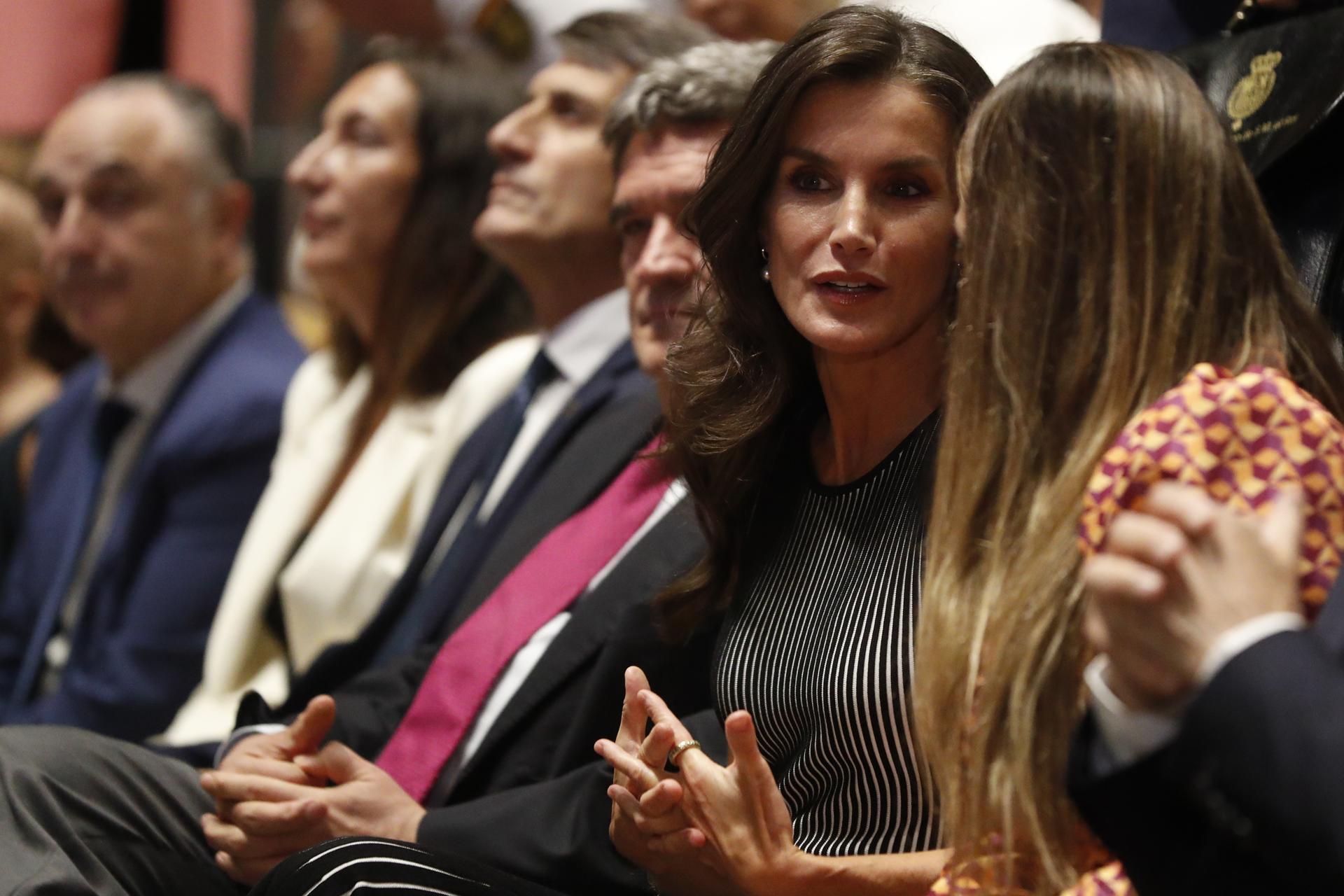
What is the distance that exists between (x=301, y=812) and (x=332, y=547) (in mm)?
1041

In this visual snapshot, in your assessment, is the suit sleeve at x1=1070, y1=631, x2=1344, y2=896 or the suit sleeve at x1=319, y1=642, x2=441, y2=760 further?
the suit sleeve at x1=319, y1=642, x2=441, y2=760

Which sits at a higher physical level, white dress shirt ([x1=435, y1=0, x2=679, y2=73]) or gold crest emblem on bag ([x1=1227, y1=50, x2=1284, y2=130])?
gold crest emblem on bag ([x1=1227, y1=50, x2=1284, y2=130])

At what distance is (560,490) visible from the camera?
2461mm

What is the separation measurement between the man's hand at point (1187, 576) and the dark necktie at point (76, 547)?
104 inches

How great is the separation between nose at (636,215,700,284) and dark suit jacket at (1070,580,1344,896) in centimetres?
132

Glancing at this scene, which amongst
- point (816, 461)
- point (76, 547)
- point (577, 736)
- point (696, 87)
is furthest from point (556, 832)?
point (76, 547)

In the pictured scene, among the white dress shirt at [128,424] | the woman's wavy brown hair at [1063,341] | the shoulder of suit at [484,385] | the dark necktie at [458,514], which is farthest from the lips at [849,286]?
the white dress shirt at [128,424]

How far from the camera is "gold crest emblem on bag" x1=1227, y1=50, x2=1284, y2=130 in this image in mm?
A: 1841

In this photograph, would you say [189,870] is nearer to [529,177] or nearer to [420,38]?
[529,177]

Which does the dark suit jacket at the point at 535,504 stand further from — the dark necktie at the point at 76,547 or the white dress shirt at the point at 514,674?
the dark necktie at the point at 76,547

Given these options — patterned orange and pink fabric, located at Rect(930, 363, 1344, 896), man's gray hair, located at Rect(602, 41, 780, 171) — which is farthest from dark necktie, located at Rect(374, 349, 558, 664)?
patterned orange and pink fabric, located at Rect(930, 363, 1344, 896)

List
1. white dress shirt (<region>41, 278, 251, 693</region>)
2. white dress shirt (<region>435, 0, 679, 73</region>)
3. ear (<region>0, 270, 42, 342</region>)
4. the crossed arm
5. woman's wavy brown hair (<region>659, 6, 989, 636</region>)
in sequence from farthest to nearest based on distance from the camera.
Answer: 1. ear (<region>0, 270, 42, 342</region>)
2. white dress shirt (<region>435, 0, 679, 73</region>)
3. white dress shirt (<region>41, 278, 251, 693</region>)
4. woman's wavy brown hair (<region>659, 6, 989, 636</region>)
5. the crossed arm

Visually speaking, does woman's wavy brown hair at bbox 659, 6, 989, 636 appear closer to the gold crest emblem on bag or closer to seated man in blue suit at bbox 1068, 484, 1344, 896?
the gold crest emblem on bag

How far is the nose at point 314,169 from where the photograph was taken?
3.44 metres
